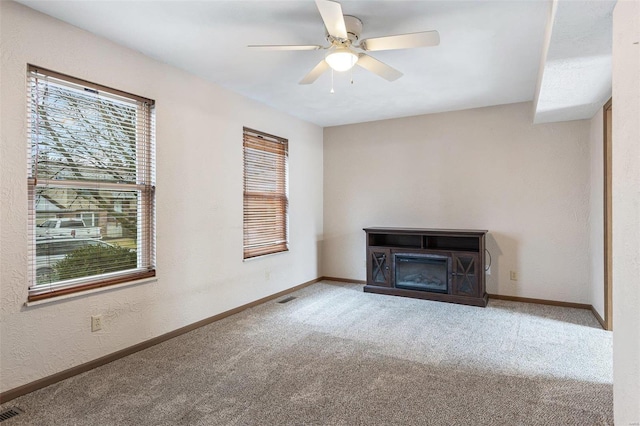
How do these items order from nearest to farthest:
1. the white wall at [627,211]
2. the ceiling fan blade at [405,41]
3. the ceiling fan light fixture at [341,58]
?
the white wall at [627,211]
the ceiling fan blade at [405,41]
the ceiling fan light fixture at [341,58]

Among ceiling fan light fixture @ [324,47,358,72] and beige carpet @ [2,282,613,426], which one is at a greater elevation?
ceiling fan light fixture @ [324,47,358,72]

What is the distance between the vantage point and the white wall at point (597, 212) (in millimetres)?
3688

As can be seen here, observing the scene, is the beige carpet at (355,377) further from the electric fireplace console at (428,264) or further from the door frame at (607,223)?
the electric fireplace console at (428,264)

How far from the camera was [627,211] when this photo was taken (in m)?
1.49

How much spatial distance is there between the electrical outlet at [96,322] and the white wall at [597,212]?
4606mm

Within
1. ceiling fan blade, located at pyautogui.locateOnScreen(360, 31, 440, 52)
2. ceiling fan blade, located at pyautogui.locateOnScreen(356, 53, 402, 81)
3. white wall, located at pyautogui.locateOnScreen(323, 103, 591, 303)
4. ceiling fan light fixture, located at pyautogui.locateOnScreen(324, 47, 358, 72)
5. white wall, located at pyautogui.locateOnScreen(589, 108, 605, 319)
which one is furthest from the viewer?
white wall, located at pyautogui.locateOnScreen(323, 103, 591, 303)

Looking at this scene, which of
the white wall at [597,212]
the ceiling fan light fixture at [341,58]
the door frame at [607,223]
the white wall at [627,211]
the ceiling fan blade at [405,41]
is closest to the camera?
the white wall at [627,211]

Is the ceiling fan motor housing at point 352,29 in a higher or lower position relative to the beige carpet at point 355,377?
higher

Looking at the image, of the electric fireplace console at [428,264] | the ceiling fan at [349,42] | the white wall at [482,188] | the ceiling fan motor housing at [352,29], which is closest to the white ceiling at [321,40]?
the ceiling fan motor housing at [352,29]

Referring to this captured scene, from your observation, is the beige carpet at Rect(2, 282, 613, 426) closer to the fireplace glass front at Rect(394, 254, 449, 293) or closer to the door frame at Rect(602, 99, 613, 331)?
the door frame at Rect(602, 99, 613, 331)

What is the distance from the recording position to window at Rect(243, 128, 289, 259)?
4383 mm

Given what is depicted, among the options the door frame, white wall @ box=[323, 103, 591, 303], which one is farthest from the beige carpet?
white wall @ box=[323, 103, 591, 303]

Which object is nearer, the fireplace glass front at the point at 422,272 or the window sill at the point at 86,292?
the window sill at the point at 86,292

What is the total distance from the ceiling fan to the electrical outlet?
2289 millimetres
